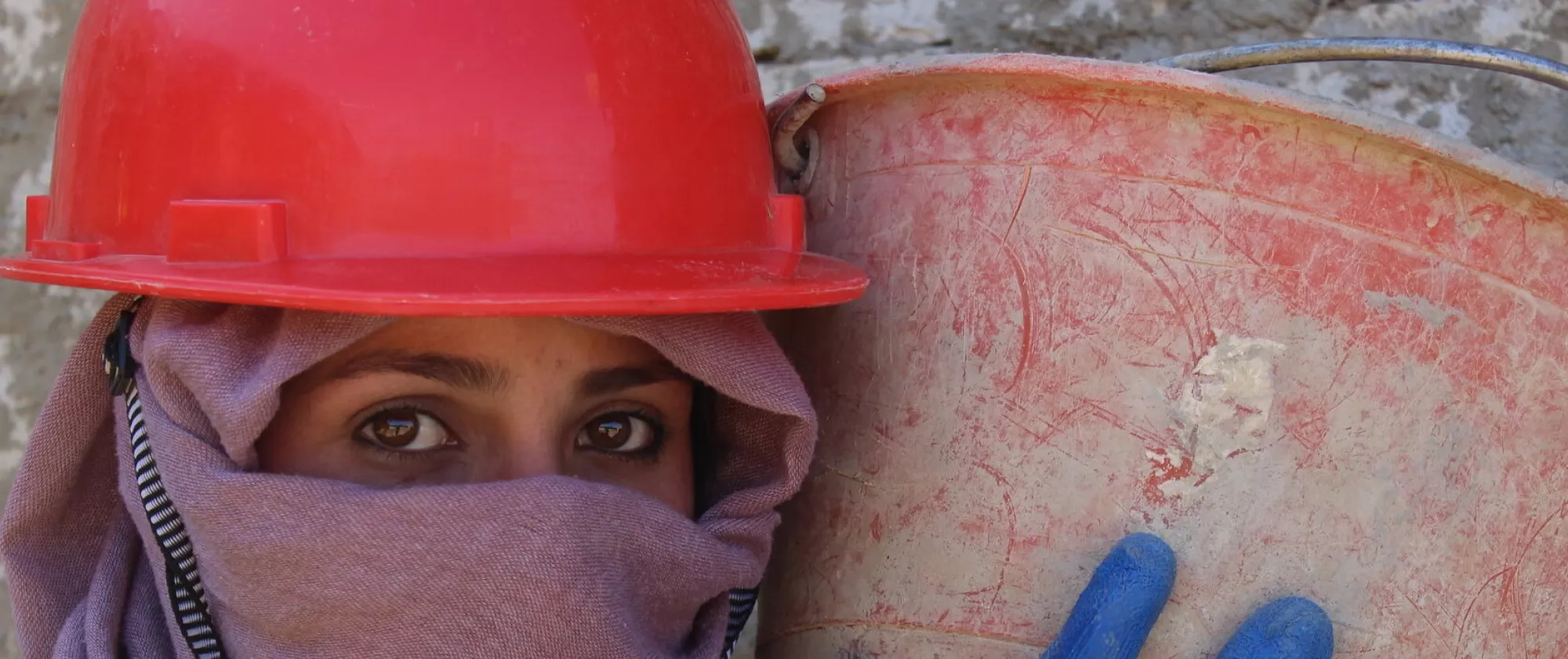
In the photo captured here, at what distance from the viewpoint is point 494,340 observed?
1107 millimetres

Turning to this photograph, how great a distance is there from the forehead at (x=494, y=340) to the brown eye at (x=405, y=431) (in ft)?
0.24

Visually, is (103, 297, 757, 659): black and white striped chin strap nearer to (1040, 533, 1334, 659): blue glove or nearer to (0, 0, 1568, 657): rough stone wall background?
(1040, 533, 1334, 659): blue glove

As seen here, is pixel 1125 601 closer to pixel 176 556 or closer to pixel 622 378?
pixel 622 378

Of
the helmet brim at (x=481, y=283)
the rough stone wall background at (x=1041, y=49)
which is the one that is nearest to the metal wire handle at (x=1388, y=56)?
the helmet brim at (x=481, y=283)

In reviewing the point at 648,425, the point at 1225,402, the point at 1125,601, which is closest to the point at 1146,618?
the point at 1125,601

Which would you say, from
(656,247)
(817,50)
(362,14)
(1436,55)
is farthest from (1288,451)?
(817,50)

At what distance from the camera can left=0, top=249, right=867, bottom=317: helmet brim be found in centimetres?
91

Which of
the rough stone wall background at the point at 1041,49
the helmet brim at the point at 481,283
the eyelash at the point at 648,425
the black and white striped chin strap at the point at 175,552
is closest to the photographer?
the helmet brim at the point at 481,283

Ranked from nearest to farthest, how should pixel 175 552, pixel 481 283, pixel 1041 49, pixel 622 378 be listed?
pixel 481 283 < pixel 175 552 < pixel 622 378 < pixel 1041 49

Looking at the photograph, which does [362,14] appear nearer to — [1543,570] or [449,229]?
[449,229]

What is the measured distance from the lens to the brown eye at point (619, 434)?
4.09ft

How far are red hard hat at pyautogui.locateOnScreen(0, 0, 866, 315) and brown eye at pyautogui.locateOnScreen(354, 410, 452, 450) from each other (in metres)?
0.20

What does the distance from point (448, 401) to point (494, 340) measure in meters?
0.08

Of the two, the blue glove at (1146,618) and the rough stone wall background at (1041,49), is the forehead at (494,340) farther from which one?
the rough stone wall background at (1041,49)
